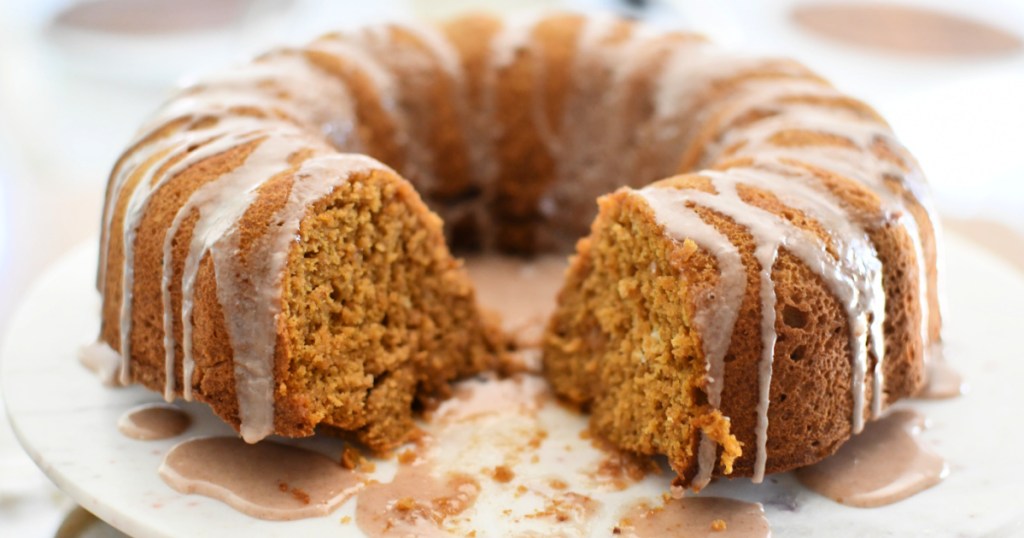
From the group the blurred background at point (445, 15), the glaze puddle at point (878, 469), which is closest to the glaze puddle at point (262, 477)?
the glaze puddle at point (878, 469)

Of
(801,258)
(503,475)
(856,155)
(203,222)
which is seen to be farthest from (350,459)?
(856,155)

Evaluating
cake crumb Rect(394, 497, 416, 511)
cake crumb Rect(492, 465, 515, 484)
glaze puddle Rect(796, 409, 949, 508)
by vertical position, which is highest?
glaze puddle Rect(796, 409, 949, 508)

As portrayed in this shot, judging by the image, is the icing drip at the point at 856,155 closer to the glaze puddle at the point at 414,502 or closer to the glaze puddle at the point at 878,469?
the glaze puddle at the point at 878,469

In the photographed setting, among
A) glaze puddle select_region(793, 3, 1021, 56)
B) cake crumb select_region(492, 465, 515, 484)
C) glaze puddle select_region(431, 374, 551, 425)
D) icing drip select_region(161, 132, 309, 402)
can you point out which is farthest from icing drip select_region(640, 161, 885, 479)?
glaze puddle select_region(793, 3, 1021, 56)

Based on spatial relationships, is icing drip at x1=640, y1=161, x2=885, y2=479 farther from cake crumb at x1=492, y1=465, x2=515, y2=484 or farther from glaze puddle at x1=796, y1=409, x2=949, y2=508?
cake crumb at x1=492, y1=465, x2=515, y2=484

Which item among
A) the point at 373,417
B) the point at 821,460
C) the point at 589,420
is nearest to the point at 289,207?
the point at 373,417
